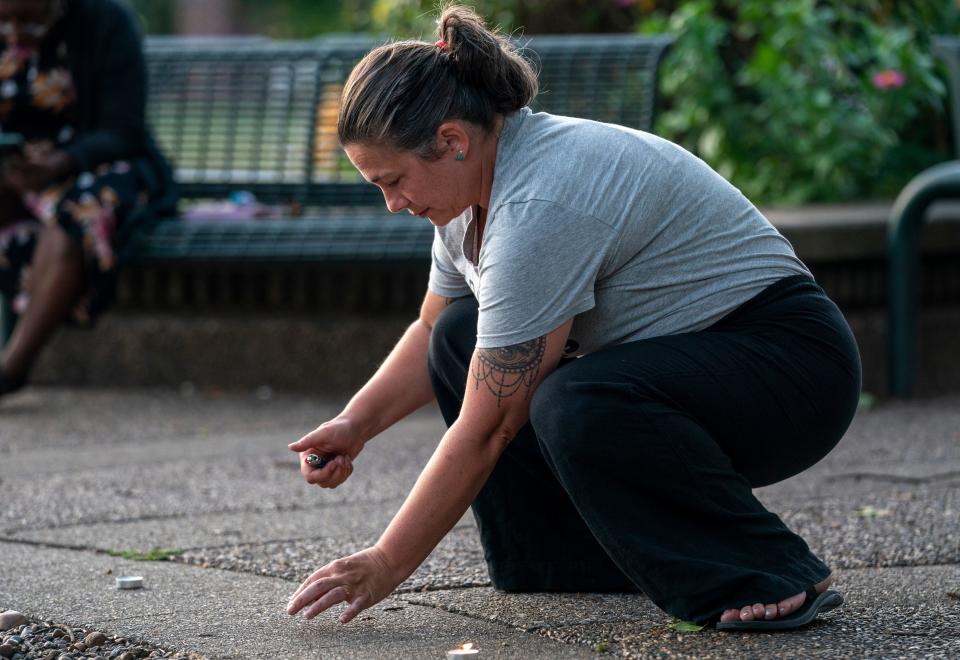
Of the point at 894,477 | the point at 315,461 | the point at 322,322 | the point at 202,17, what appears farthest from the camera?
the point at 202,17

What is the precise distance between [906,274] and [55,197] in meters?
2.88

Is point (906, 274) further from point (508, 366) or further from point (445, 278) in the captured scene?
point (508, 366)

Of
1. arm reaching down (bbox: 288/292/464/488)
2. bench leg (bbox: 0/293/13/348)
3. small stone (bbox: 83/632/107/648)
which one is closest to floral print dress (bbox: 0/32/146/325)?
bench leg (bbox: 0/293/13/348)

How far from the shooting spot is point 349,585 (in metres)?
2.40

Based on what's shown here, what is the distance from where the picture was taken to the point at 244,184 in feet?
19.6

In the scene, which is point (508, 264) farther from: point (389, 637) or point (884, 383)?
point (884, 383)

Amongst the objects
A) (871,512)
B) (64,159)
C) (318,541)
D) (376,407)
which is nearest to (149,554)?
(318,541)

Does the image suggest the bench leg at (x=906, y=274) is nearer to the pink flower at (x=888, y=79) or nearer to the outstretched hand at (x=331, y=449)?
the pink flower at (x=888, y=79)

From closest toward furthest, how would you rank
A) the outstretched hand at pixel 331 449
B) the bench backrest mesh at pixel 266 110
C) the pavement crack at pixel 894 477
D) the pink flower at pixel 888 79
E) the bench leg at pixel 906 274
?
1. the outstretched hand at pixel 331 449
2. the pavement crack at pixel 894 477
3. the bench leg at pixel 906 274
4. the pink flower at pixel 888 79
5. the bench backrest mesh at pixel 266 110

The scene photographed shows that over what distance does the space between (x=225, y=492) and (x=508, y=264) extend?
1705 mm

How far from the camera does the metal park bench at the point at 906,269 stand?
5.01 m

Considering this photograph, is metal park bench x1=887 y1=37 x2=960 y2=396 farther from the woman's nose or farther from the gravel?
the gravel

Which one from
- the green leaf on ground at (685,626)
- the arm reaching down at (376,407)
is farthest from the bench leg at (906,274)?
the green leaf on ground at (685,626)

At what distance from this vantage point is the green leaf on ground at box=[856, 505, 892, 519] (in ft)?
11.1
